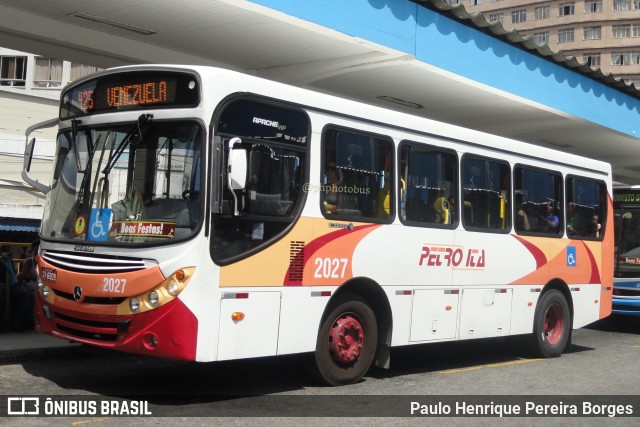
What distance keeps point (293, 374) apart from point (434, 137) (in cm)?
339

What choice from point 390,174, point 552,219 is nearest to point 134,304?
point 390,174

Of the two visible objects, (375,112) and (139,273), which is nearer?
(139,273)

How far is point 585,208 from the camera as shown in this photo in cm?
1347

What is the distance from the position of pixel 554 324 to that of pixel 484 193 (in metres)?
3.00

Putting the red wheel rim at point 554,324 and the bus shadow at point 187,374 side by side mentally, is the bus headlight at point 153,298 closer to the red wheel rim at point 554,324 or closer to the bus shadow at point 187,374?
the bus shadow at point 187,374

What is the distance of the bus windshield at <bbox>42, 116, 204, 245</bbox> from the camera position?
770 cm

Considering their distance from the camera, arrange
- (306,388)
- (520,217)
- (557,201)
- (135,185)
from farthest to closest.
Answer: (557,201) → (520,217) → (306,388) → (135,185)

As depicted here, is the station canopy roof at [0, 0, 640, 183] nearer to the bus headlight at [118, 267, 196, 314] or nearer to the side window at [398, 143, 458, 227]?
the side window at [398, 143, 458, 227]

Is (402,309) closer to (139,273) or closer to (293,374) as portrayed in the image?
(293,374)

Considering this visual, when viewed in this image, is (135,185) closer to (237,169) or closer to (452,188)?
(237,169)

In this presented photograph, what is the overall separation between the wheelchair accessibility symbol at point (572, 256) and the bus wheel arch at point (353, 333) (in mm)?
4575

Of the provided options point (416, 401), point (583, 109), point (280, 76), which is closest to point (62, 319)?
point (416, 401)

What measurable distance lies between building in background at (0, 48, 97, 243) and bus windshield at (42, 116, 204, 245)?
1717 cm

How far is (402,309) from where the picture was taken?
979 centimetres
